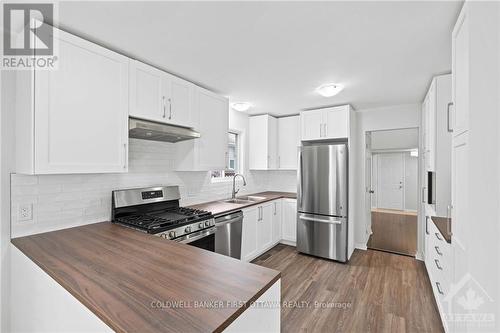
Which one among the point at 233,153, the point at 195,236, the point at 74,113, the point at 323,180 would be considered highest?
the point at 74,113

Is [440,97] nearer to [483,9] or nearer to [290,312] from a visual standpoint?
[483,9]

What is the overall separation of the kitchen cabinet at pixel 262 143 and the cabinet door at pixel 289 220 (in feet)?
2.49

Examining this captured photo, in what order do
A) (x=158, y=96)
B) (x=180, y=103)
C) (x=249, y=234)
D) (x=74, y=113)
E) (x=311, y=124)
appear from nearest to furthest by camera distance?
1. (x=74, y=113)
2. (x=158, y=96)
3. (x=180, y=103)
4. (x=249, y=234)
5. (x=311, y=124)

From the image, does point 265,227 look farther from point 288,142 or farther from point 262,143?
point 288,142

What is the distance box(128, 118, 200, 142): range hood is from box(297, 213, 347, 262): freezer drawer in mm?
2293

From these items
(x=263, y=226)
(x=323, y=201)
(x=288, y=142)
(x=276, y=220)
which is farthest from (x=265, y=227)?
(x=288, y=142)

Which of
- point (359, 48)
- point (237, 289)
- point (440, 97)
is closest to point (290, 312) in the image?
point (237, 289)

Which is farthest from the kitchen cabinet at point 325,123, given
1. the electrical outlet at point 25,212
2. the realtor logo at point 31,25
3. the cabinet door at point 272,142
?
the electrical outlet at point 25,212

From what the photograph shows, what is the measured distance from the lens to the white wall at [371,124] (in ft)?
12.4

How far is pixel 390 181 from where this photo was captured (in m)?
8.15

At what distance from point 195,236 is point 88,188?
104 cm

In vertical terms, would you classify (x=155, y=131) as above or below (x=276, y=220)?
above

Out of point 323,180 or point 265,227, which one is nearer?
point 323,180

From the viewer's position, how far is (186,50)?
6.72 feet
